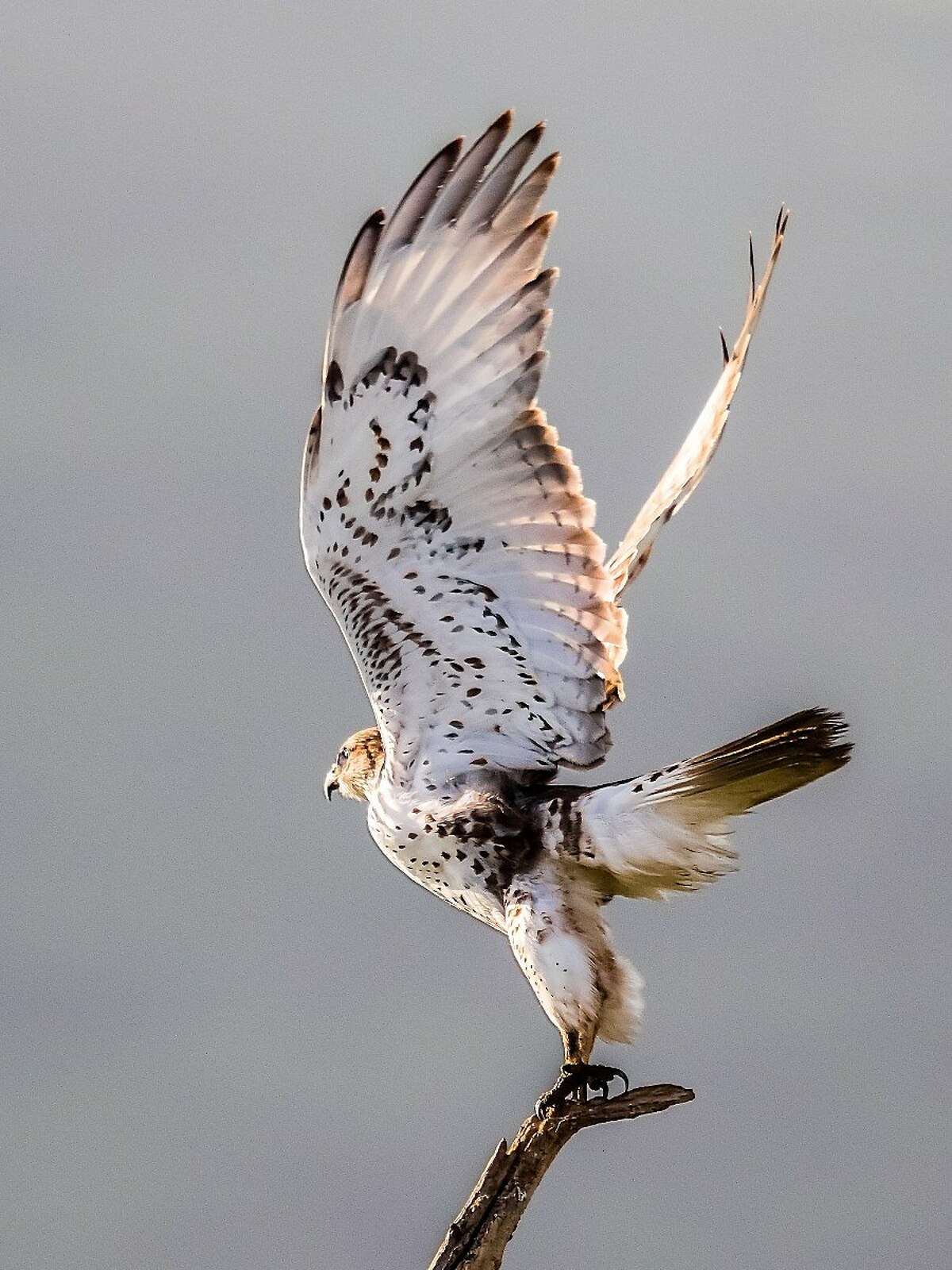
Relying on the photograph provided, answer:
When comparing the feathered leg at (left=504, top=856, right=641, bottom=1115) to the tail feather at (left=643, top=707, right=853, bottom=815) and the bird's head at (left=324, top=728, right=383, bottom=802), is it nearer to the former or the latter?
the tail feather at (left=643, top=707, right=853, bottom=815)

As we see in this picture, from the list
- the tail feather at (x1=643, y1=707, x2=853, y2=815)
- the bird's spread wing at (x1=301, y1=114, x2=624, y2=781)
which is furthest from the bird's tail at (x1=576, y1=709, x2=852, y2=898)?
Answer: the bird's spread wing at (x1=301, y1=114, x2=624, y2=781)

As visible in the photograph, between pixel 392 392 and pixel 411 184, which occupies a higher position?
pixel 411 184

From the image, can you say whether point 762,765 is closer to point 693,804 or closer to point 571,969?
point 693,804

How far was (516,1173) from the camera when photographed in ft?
12.8

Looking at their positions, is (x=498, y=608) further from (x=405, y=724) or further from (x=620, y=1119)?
(x=620, y=1119)

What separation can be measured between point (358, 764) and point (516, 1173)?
97 cm

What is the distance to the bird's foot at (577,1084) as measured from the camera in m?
3.86

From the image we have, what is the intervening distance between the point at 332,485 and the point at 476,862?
0.74 m

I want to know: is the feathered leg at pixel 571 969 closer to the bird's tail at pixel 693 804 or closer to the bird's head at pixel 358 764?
the bird's tail at pixel 693 804

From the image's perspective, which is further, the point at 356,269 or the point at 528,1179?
the point at 528,1179

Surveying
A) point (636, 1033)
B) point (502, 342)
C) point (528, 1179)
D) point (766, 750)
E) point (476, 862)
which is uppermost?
point (502, 342)

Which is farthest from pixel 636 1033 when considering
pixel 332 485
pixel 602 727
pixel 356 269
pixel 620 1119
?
pixel 356 269

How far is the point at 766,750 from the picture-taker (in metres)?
3.53

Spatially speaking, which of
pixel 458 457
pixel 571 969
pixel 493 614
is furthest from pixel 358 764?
pixel 458 457
